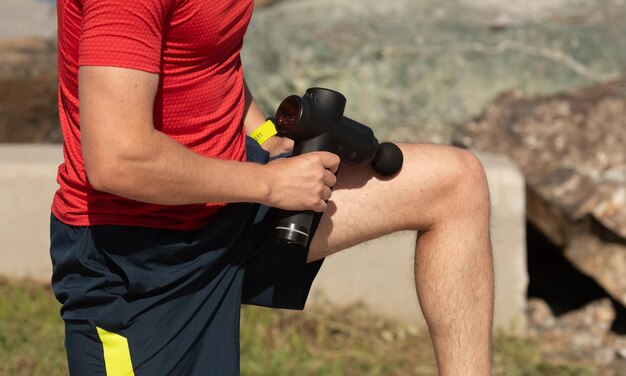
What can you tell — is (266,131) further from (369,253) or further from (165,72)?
(369,253)

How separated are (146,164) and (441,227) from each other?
0.87 m

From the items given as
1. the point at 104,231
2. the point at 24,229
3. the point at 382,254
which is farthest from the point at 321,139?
the point at 24,229

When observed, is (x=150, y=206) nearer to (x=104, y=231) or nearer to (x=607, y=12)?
(x=104, y=231)

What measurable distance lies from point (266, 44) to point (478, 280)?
295 centimetres

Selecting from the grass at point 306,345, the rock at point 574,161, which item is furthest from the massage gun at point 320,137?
the rock at point 574,161

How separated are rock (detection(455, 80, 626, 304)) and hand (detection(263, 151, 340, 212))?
2255 mm

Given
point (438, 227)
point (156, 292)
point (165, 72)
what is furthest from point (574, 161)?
point (165, 72)

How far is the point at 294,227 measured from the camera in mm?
2574

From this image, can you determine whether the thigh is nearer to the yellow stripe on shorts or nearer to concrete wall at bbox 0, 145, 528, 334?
the yellow stripe on shorts

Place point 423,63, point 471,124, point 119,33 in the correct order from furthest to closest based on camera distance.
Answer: point 423,63 < point 471,124 < point 119,33

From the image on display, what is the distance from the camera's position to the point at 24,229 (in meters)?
4.80

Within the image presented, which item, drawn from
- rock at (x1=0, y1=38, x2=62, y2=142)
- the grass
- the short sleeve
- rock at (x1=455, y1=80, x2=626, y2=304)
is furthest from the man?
rock at (x1=0, y1=38, x2=62, y2=142)

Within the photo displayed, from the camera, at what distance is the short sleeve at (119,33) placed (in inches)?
88.3

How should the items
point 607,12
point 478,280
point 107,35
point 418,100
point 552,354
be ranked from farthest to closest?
point 607,12, point 418,100, point 552,354, point 478,280, point 107,35
